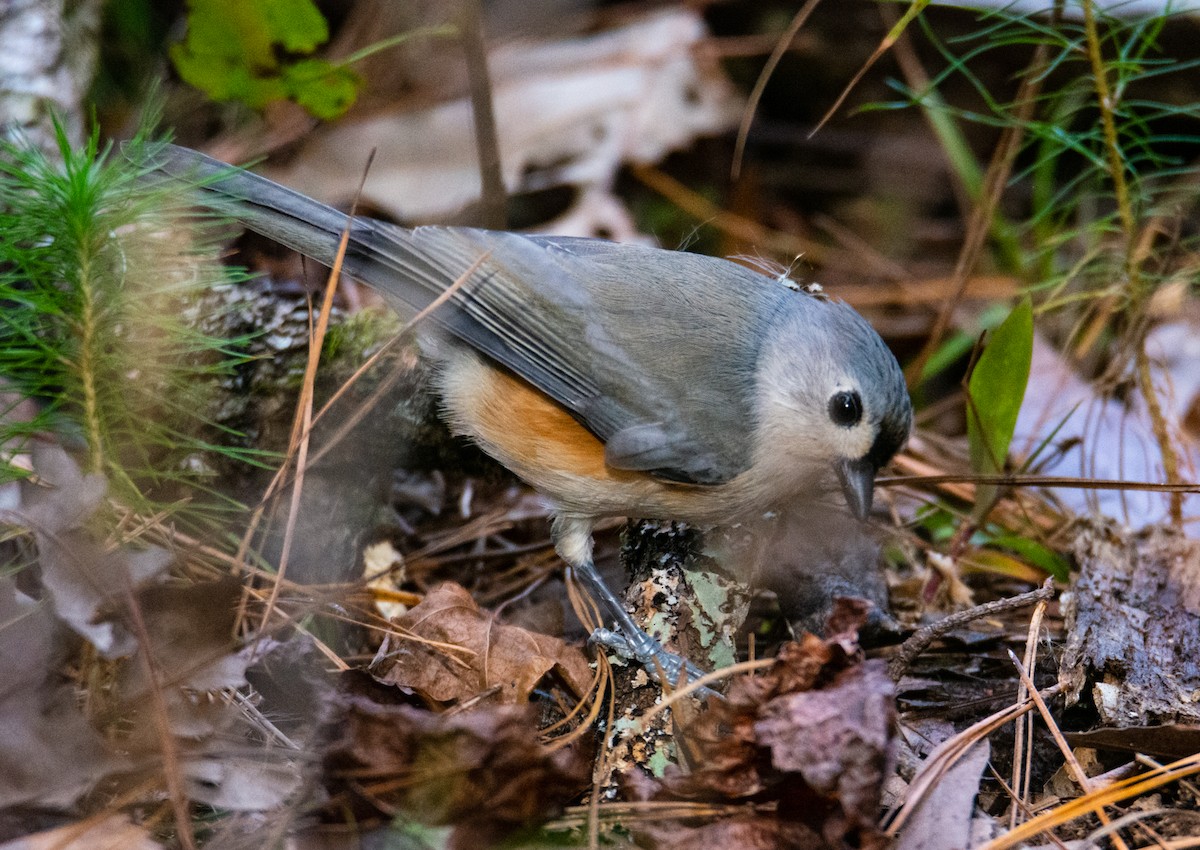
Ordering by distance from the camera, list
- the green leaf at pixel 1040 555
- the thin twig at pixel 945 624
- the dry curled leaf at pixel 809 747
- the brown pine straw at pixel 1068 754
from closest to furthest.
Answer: the dry curled leaf at pixel 809 747 → the brown pine straw at pixel 1068 754 → the thin twig at pixel 945 624 → the green leaf at pixel 1040 555

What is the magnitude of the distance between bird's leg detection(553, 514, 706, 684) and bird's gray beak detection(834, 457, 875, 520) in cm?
64

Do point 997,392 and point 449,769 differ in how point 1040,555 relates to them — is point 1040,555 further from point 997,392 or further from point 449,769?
point 449,769

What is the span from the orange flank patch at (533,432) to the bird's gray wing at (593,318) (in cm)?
7

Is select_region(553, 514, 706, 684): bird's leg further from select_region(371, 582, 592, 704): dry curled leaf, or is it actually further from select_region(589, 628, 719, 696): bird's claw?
select_region(371, 582, 592, 704): dry curled leaf

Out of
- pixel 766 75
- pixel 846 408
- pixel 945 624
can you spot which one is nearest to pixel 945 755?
pixel 945 624

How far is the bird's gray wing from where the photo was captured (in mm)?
2910

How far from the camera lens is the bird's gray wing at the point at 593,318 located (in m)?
2.91

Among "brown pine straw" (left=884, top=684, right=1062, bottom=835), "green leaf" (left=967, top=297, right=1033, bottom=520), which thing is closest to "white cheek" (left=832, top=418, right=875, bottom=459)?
"green leaf" (left=967, top=297, right=1033, bottom=520)

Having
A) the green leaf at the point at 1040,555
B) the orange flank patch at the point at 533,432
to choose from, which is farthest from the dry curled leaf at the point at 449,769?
the green leaf at the point at 1040,555

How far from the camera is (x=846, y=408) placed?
9.32ft

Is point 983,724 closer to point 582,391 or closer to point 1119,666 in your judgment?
point 1119,666

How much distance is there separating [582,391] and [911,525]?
4.24ft

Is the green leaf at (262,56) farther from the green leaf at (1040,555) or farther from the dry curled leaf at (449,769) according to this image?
the green leaf at (1040,555)

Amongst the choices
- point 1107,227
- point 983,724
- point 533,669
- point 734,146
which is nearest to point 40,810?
point 533,669
